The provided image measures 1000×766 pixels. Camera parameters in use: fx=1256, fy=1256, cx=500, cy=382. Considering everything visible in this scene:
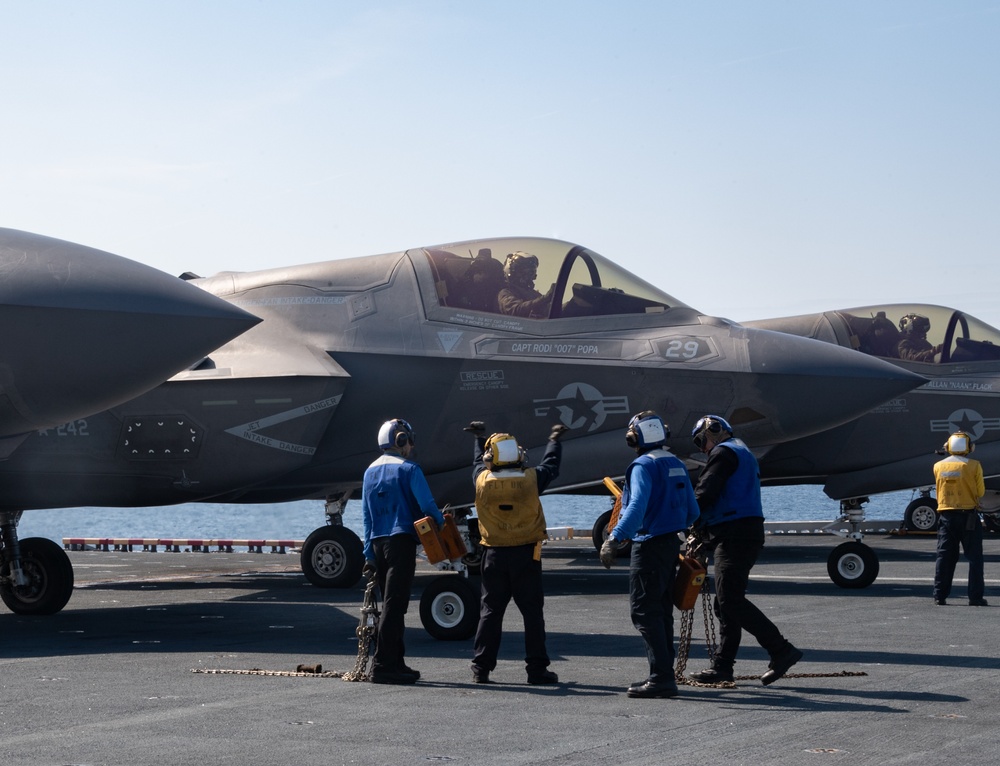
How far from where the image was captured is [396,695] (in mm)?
7980

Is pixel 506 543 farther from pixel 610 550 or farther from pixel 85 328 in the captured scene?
pixel 85 328

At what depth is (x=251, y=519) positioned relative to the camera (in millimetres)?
63875

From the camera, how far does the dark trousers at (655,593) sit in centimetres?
789

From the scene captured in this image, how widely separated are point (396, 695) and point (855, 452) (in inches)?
487

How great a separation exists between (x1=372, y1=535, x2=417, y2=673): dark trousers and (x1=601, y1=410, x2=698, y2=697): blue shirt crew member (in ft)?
4.87

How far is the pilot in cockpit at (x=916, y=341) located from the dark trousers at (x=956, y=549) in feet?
20.5

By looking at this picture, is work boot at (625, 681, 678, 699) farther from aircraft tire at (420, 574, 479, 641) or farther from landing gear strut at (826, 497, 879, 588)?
landing gear strut at (826, 497, 879, 588)

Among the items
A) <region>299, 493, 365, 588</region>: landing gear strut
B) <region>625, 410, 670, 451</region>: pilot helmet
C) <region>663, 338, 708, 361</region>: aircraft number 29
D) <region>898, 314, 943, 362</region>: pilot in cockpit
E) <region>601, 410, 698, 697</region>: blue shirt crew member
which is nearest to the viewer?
<region>601, 410, 698, 697</region>: blue shirt crew member

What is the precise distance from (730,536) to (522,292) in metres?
7.07

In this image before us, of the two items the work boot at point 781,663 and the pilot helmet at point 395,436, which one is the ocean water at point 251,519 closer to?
the pilot helmet at point 395,436

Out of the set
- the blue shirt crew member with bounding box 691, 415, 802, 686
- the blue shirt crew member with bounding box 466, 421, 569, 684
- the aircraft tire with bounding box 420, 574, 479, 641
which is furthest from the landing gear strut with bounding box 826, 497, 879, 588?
the blue shirt crew member with bounding box 466, 421, 569, 684

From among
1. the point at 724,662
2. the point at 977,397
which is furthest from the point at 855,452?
the point at 724,662

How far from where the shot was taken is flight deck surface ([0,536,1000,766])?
20.4 feet

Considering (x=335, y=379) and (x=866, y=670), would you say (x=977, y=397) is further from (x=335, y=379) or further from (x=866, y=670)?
(x=866, y=670)
